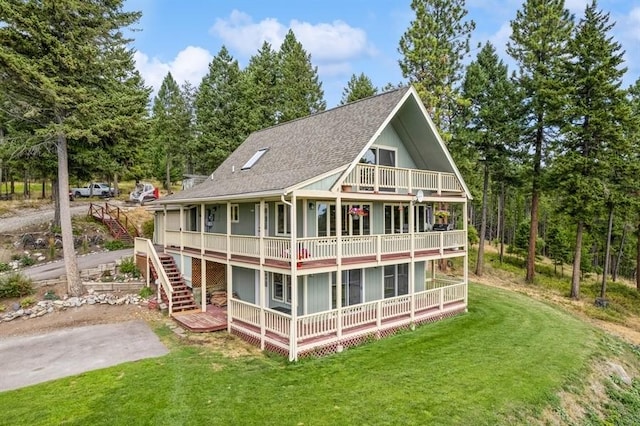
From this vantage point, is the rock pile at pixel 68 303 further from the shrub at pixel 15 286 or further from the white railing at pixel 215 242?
the white railing at pixel 215 242

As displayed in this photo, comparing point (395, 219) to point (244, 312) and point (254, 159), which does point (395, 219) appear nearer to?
point (254, 159)

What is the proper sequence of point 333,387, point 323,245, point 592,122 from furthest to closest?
point 592,122 < point 323,245 < point 333,387

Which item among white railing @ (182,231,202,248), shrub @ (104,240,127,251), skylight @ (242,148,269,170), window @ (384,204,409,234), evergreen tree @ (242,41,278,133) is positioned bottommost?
shrub @ (104,240,127,251)

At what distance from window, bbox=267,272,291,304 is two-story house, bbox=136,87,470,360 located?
0.14ft

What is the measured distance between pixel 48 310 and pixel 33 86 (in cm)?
945

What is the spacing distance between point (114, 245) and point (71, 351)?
14745 mm

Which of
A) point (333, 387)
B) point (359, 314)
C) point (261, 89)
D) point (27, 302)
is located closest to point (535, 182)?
point (359, 314)

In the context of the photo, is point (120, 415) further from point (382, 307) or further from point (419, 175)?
point (419, 175)

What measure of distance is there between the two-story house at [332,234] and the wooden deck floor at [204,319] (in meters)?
0.55

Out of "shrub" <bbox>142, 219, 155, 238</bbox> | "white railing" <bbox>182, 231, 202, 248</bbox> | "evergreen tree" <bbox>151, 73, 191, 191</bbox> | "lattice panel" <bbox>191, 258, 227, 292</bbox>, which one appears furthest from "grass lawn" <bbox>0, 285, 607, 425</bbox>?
"evergreen tree" <bbox>151, 73, 191, 191</bbox>

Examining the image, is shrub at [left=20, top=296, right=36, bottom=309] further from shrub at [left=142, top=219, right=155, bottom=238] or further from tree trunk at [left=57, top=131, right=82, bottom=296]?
shrub at [left=142, top=219, right=155, bottom=238]

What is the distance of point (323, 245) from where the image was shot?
Answer: 1255 cm

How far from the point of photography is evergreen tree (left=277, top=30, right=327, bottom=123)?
3522cm

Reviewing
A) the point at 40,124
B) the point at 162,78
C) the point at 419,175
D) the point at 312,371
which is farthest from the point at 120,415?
the point at 162,78
